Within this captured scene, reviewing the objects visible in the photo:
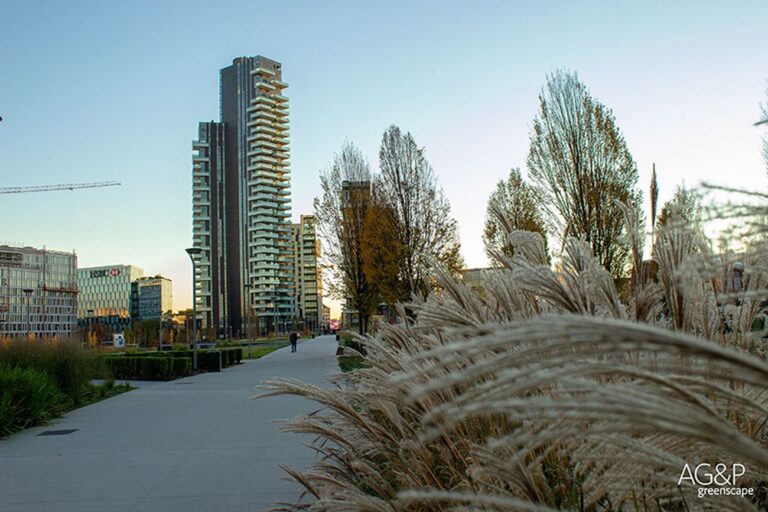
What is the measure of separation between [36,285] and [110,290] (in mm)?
39753

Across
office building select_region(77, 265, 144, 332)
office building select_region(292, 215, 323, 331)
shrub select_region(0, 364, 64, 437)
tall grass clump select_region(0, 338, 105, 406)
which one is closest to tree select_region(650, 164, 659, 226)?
shrub select_region(0, 364, 64, 437)

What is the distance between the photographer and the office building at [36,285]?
10488cm

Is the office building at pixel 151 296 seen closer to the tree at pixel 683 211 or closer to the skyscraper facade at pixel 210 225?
the skyscraper facade at pixel 210 225

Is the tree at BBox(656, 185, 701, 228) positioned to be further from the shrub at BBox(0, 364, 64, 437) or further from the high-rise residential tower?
the high-rise residential tower

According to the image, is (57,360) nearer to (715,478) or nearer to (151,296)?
(715,478)

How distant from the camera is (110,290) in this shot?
15400 centimetres

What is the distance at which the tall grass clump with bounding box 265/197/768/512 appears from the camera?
2.31ft

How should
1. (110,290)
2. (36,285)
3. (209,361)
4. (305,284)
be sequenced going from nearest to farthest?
1. (209,361)
2. (36,285)
3. (305,284)
4. (110,290)

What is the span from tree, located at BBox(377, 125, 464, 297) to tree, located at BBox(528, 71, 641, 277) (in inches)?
230

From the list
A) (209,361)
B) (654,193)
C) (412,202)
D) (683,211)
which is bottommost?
(209,361)

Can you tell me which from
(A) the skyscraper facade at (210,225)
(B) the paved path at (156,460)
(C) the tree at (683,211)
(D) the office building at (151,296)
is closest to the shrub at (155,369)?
(B) the paved path at (156,460)

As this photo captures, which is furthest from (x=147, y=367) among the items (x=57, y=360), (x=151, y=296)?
(x=151, y=296)

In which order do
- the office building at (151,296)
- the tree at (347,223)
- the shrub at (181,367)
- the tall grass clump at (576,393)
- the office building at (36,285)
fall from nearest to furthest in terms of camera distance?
the tall grass clump at (576,393) → the shrub at (181,367) → the tree at (347,223) → the office building at (36,285) → the office building at (151,296)

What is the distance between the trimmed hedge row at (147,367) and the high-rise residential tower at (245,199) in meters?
82.5
